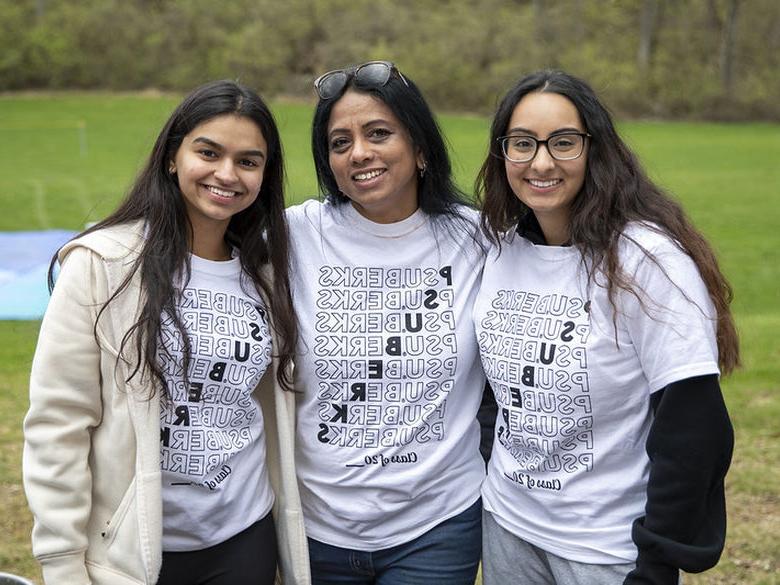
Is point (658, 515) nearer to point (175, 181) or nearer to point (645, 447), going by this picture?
point (645, 447)

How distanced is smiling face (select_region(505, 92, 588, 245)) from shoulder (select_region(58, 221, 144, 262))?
99 cm

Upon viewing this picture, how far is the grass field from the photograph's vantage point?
486 cm

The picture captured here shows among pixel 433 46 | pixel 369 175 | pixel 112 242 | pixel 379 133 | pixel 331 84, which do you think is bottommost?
pixel 433 46

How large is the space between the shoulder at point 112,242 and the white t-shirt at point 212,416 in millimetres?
171

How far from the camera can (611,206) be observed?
2.56 m

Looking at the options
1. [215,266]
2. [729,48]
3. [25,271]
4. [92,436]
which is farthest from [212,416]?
[729,48]

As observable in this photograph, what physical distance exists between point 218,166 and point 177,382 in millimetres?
586

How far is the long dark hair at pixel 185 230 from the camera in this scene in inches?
102

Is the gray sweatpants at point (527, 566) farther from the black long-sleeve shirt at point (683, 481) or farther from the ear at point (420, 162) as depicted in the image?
the ear at point (420, 162)

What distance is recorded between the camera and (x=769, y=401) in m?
6.89

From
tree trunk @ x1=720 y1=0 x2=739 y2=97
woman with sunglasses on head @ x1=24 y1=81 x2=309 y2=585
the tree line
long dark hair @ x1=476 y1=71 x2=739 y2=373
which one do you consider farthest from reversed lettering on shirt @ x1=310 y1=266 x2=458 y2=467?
tree trunk @ x1=720 y1=0 x2=739 y2=97

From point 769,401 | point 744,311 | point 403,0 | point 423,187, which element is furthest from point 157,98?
point 423,187

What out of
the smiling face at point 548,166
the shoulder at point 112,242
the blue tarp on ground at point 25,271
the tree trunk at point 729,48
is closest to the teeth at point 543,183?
the smiling face at point 548,166

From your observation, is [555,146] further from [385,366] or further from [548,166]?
[385,366]
